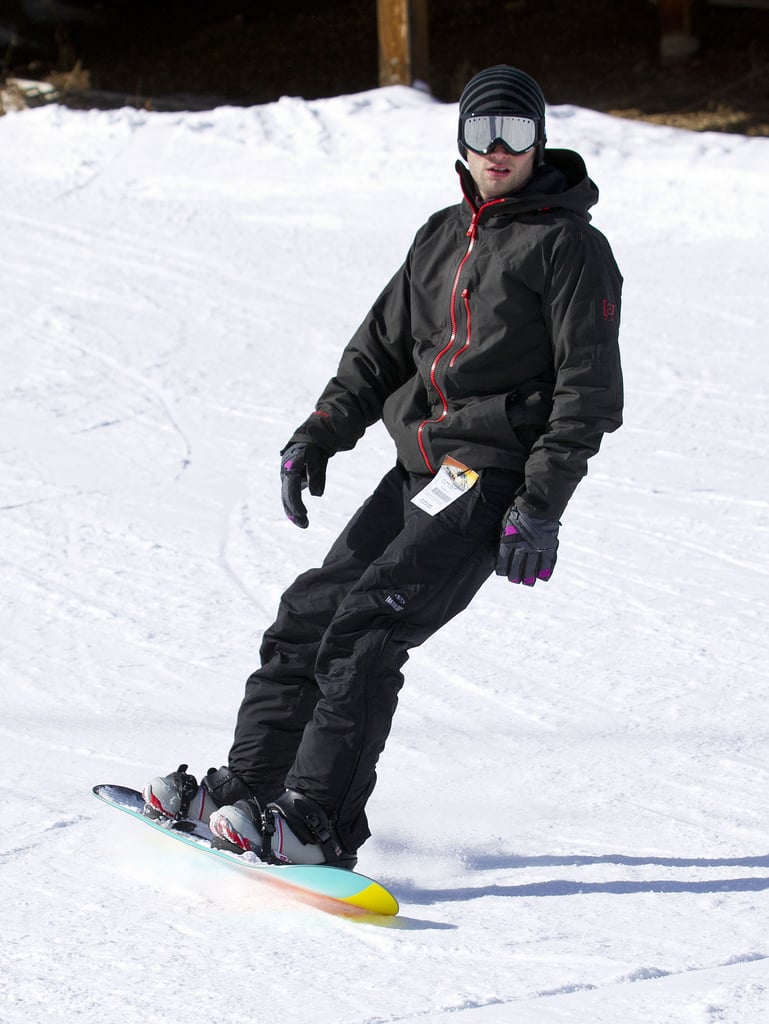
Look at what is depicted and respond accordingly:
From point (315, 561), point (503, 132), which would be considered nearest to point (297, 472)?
point (503, 132)

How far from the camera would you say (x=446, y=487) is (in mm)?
2910

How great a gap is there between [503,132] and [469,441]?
2.04 feet

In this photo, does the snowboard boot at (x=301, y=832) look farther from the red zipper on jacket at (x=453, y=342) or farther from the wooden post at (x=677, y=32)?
the wooden post at (x=677, y=32)

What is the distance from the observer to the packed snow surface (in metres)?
2.56

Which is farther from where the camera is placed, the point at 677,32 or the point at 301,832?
the point at 677,32

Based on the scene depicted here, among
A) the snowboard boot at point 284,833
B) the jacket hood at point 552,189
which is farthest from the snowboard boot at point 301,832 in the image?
the jacket hood at point 552,189

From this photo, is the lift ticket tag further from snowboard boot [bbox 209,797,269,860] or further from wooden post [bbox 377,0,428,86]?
wooden post [bbox 377,0,428,86]

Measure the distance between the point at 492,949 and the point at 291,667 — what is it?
0.77 meters

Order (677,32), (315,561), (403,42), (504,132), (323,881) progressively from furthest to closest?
(677,32)
(403,42)
(315,561)
(504,132)
(323,881)

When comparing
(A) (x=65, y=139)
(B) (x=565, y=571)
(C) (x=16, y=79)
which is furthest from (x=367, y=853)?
(C) (x=16, y=79)

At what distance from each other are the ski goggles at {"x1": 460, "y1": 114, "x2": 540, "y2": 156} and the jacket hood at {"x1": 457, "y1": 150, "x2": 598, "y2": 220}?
0.26 feet

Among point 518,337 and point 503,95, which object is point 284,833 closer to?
point 518,337

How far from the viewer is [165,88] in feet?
39.7

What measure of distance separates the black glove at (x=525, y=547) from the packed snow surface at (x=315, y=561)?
67 centimetres
